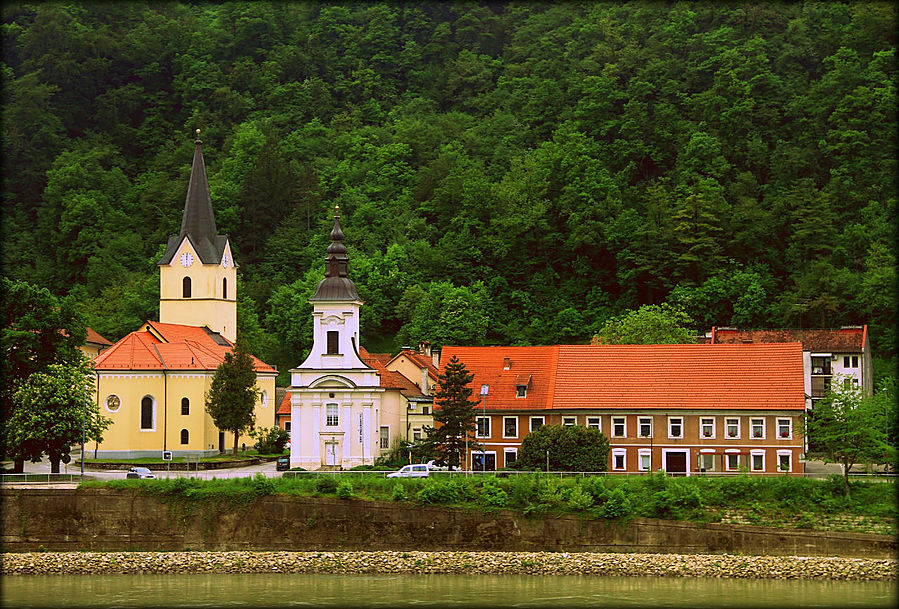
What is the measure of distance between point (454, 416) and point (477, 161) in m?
57.8

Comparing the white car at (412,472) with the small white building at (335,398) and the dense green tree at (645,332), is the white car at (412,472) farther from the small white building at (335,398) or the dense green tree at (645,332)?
the dense green tree at (645,332)

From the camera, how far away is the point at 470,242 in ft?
339

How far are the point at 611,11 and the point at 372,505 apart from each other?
90.2 m

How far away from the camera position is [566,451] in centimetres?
5972

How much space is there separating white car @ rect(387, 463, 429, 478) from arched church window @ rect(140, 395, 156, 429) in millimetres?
18763

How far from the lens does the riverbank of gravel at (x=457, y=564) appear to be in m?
47.5

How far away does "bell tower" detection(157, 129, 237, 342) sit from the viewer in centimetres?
8419

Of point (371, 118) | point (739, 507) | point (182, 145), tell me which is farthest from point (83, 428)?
point (371, 118)

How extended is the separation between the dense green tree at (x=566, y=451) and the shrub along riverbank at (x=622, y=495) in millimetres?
4778

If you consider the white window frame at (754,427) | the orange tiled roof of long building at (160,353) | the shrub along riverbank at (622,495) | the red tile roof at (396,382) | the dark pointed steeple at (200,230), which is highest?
the dark pointed steeple at (200,230)

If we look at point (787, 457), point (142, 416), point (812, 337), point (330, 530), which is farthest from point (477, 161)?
point (330, 530)

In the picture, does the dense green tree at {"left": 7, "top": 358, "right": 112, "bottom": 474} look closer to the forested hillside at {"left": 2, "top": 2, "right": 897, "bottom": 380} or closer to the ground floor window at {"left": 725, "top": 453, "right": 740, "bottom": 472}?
the ground floor window at {"left": 725, "top": 453, "right": 740, "bottom": 472}

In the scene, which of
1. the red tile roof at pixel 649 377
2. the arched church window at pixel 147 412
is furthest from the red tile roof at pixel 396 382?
the arched church window at pixel 147 412

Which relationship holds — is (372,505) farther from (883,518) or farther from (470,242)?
(470,242)
